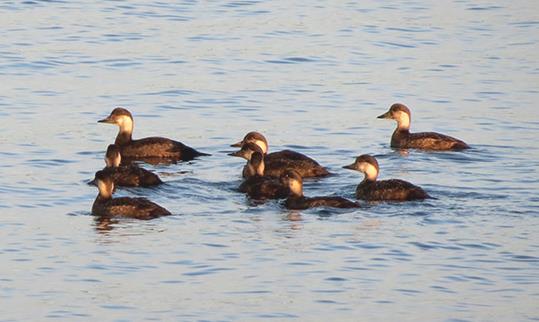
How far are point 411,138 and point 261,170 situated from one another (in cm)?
340

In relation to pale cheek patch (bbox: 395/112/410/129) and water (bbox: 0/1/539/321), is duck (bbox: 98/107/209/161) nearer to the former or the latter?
water (bbox: 0/1/539/321)

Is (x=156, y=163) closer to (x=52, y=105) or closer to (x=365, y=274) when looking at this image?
(x=52, y=105)

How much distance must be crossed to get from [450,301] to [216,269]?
2.38 m

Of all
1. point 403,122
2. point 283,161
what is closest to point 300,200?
point 283,161

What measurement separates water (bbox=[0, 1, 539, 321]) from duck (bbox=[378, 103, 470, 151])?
0.97ft

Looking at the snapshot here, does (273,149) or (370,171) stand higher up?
(370,171)

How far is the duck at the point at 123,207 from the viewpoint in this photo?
61.0ft

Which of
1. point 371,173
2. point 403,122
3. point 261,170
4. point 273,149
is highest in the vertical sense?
point 403,122

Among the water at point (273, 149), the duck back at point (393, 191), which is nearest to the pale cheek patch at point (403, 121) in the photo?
the water at point (273, 149)

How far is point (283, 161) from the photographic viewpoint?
21.5 meters

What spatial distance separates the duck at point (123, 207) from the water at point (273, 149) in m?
0.26

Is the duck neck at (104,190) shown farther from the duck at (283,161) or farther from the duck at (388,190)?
the duck at (388,190)

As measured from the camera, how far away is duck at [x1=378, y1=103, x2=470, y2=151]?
23.2 metres

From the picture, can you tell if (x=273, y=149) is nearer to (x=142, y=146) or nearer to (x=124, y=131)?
(x=142, y=146)
